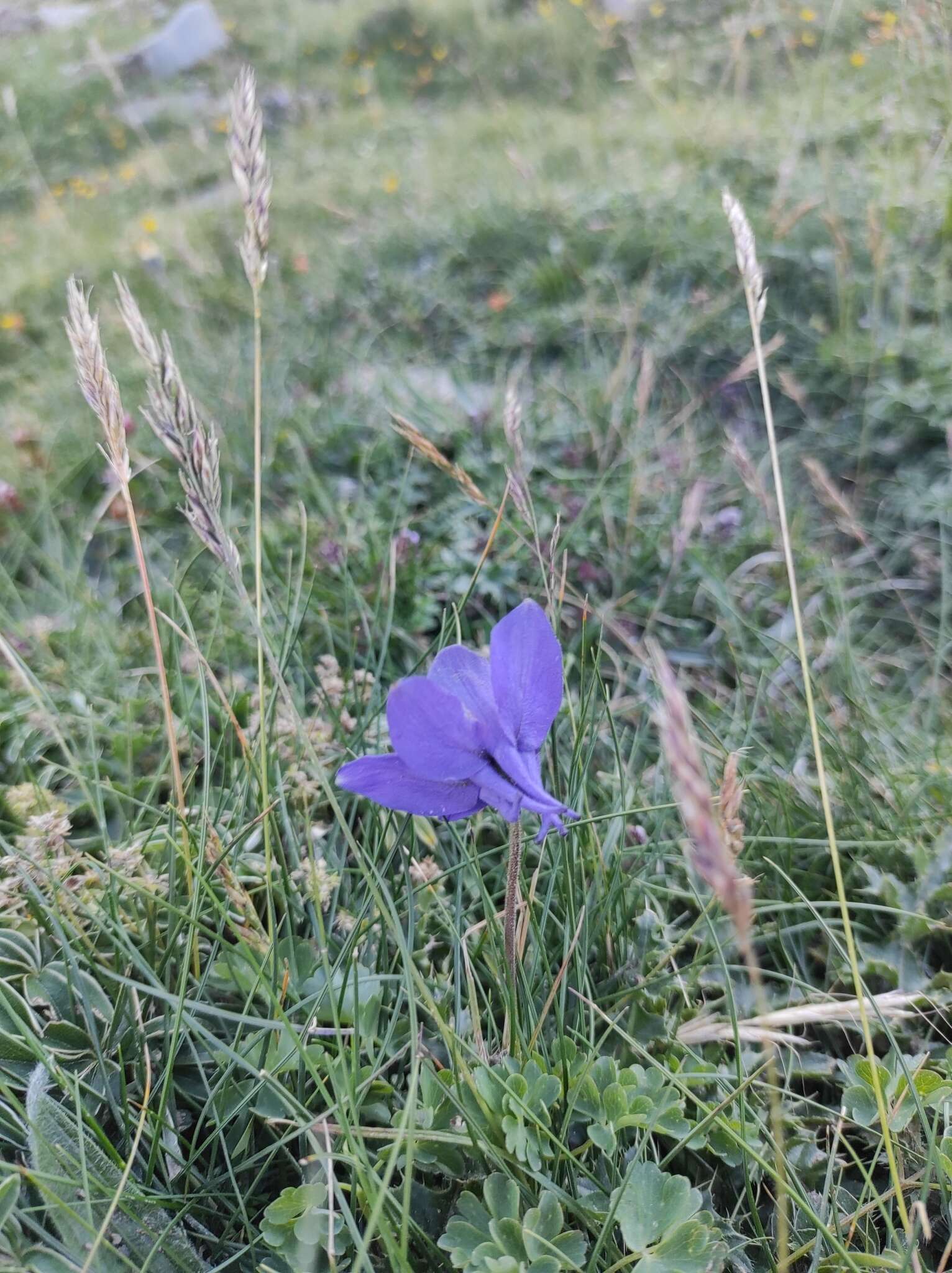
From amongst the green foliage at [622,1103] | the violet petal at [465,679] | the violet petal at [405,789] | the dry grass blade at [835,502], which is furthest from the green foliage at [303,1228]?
the dry grass blade at [835,502]

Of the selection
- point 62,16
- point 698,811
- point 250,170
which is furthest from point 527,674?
point 62,16

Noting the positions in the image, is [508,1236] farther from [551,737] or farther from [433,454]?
[433,454]

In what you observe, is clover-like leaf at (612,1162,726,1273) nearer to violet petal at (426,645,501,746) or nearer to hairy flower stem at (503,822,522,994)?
hairy flower stem at (503,822,522,994)

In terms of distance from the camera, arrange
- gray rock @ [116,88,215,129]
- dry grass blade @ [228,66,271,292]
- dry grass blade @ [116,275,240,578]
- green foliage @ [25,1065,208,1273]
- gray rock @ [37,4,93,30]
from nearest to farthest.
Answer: green foliage @ [25,1065,208,1273] → dry grass blade @ [116,275,240,578] → dry grass blade @ [228,66,271,292] → gray rock @ [116,88,215,129] → gray rock @ [37,4,93,30]

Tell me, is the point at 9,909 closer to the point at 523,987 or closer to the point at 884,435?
the point at 523,987

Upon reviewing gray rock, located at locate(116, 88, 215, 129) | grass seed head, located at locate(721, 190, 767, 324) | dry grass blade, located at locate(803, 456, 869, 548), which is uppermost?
gray rock, located at locate(116, 88, 215, 129)

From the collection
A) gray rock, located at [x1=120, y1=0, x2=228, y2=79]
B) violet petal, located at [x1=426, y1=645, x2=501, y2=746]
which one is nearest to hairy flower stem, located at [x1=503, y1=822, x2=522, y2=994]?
violet petal, located at [x1=426, y1=645, x2=501, y2=746]

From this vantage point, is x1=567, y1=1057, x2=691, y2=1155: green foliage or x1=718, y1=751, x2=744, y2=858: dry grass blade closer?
x1=718, y1=751, x2=744, y2=858: dry grass blade
